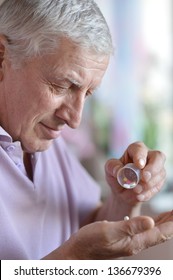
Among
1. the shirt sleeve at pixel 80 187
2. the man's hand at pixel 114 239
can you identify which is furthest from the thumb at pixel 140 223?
the shirt sleeve at pixel 80 187

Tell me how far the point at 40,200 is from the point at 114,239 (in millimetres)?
413

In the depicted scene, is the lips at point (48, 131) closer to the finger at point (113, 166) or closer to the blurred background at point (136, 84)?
the finger at point (113, 166)

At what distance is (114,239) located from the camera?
88cm

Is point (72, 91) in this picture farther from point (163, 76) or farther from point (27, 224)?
point (163, 76)

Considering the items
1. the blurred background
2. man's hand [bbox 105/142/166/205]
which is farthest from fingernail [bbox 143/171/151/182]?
the blurred background

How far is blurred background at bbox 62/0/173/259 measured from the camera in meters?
3.65

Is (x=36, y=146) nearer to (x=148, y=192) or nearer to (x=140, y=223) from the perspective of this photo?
(x=148, y=192)

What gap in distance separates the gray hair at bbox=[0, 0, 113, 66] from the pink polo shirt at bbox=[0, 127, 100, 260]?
0.22 meters

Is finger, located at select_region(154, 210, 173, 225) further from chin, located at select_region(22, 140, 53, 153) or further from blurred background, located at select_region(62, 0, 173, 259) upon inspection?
blurred background, located at select_region(62, 0, 173, 259)

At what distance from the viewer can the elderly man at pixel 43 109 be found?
3.52 feet

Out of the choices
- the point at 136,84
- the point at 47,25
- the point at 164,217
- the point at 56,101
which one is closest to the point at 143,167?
the point at 164,217

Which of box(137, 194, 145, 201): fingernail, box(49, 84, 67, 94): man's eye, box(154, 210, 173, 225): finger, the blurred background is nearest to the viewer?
box(154, 210, 173, 225): finger
